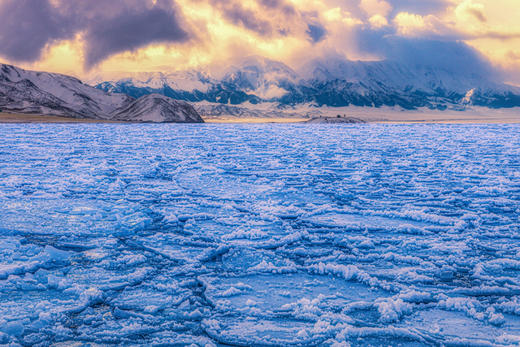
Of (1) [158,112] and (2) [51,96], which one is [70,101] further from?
(1) [158,112]

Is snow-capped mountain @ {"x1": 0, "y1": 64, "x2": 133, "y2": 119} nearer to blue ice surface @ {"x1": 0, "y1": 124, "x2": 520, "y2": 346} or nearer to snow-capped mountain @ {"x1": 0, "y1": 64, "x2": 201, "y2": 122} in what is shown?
snow-capped mountain @ {"x1": 0, "y1": 64, "x2": 201, "y2": 122}

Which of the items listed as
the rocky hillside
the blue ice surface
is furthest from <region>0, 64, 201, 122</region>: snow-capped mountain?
the blue ice surface

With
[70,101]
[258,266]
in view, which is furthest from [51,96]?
[258,266]

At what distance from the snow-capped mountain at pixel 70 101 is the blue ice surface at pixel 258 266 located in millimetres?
89693

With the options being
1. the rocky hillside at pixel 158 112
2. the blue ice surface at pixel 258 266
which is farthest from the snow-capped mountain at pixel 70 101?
the blue ice surface at pixel 258 266

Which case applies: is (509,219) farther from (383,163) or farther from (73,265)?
(383,163)

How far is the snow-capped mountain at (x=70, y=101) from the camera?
3863 inches

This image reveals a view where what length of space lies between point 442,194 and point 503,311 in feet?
17.0

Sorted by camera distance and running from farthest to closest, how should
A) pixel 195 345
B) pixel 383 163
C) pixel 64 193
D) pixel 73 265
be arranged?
1. pixel 383 163
2. pixel 64 193
3. pixel 73 265
4. pixel 195 345

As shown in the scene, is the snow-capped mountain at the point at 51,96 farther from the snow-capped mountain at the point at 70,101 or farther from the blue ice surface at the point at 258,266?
the blue ice surface at the point at 258,266

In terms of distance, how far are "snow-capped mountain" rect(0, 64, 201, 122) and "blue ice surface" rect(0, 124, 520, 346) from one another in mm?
89693

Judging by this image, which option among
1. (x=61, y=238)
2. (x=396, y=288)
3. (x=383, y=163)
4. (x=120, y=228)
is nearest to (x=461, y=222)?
(x=396, y=288)

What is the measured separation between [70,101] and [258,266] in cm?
12774

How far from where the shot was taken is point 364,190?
823 centimetres
